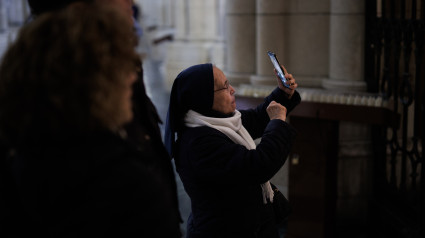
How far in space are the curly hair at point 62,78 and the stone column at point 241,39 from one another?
4.00m

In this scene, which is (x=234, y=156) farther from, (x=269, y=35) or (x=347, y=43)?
(x=269, y=35)

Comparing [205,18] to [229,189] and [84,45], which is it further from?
[84,45]

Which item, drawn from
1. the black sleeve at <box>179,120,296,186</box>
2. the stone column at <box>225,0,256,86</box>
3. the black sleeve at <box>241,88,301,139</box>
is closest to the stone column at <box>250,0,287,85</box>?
the stone column at <box>225,0,256,86</box>

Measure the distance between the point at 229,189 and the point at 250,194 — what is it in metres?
0.11

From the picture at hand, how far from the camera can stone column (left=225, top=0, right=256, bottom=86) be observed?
17.9ft

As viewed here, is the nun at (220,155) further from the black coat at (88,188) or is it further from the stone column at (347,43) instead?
the stone column at (347,43)

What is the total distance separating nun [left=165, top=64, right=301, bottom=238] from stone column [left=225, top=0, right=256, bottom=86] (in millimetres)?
2831

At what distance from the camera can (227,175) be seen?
2.49 metres

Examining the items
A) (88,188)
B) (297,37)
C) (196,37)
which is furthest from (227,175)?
(196,37)

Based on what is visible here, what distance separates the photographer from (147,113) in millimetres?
2158

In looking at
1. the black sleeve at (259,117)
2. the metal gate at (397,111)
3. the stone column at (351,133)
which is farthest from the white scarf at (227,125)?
the stone column at (351,133)

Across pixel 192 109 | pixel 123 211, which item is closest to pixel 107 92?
pixel 123 211

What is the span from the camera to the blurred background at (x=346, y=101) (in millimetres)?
4137

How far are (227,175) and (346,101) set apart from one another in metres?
2.42
